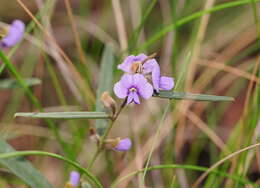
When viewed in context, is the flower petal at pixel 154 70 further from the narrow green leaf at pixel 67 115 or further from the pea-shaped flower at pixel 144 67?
the narrow green leaf at pixel 67 115

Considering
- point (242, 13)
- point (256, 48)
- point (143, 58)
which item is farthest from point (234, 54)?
point (143, 58)

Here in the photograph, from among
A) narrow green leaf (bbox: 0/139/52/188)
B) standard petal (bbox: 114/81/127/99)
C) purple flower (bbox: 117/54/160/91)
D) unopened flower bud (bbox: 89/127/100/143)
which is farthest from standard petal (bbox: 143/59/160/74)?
narrow green leaf (bbox: 0/139/52/188)

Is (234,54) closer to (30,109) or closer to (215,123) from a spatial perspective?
(215,123)

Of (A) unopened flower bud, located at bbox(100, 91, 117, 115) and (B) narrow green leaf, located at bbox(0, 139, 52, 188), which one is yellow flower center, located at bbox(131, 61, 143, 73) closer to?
(A) unopened flower bud, located at bbox(100, 91, 117, 115)

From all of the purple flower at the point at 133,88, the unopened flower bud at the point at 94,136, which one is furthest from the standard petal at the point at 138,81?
the unopened flower bud at the point at 94,136

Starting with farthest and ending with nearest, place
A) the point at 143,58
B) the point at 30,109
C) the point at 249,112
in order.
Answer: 1. the point at 30,109
2. the point at 249,112
3. the point at 143,58

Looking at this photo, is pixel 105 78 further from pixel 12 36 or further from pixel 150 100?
pixel 150 100
